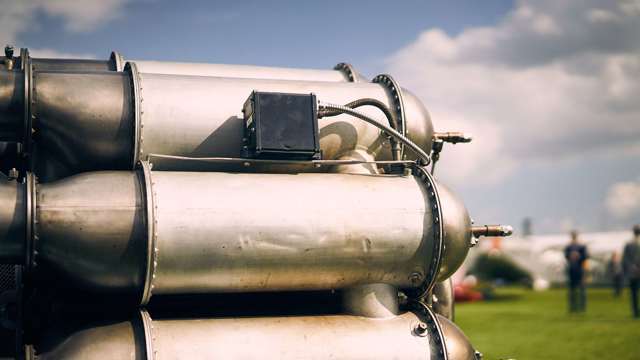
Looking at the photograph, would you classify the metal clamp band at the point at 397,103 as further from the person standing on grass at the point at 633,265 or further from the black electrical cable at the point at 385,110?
the person standing on grass at the point at 633,265

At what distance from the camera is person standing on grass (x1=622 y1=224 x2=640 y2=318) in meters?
13.3

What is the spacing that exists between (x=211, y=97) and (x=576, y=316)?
10613 millimetres

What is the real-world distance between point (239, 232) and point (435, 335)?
53.3 inches

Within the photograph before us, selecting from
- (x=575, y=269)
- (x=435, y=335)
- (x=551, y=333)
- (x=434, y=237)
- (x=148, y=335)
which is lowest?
(x=551, y=333)

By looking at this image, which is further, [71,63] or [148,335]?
[71,63]

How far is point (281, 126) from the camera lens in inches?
180

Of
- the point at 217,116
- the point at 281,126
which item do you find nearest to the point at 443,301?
the point at 281,126

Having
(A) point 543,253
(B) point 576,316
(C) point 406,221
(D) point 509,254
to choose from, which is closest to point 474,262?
(D) point 509,254

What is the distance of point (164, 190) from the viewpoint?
4121 mm

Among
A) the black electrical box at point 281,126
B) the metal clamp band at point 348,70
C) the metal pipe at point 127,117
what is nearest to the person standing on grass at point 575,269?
the metal clamp band at point 348,70

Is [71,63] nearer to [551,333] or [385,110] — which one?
[385,110]

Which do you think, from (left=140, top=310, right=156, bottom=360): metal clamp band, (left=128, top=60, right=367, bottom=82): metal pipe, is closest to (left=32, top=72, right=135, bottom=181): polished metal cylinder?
(left=128, top=60, right=367, bottom=82): metal pipe

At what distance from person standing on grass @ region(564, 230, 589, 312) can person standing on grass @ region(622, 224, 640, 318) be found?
121 cm

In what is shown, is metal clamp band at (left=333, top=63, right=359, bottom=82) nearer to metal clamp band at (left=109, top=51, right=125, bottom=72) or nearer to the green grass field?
metal clamp band at (left=109, top=51, right=125, bottom=72)
